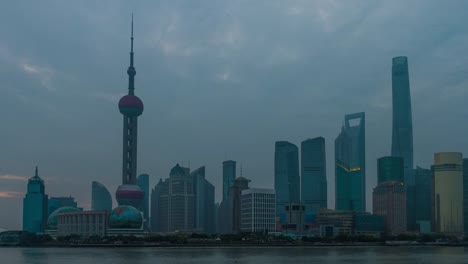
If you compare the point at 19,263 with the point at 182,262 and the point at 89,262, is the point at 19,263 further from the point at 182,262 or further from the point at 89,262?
the point at 182,262

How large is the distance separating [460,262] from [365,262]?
18907 mm

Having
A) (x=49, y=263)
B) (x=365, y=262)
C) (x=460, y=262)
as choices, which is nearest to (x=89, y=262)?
(x=49, y=263)

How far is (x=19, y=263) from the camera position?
5202 inches

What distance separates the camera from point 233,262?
126 m

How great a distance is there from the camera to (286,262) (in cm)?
12650

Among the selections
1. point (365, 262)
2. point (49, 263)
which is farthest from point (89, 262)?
→ point (365, 262)

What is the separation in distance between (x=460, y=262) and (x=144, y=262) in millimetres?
62223

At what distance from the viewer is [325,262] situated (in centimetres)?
12750

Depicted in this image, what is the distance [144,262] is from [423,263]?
2118 inches

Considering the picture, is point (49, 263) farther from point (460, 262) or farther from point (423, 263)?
point (460, 262)

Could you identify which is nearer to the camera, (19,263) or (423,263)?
(423,263)

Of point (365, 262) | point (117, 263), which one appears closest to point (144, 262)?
point (117, 263)

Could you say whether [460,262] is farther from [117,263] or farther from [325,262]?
[117,263]

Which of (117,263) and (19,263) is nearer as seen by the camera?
(117,263)
